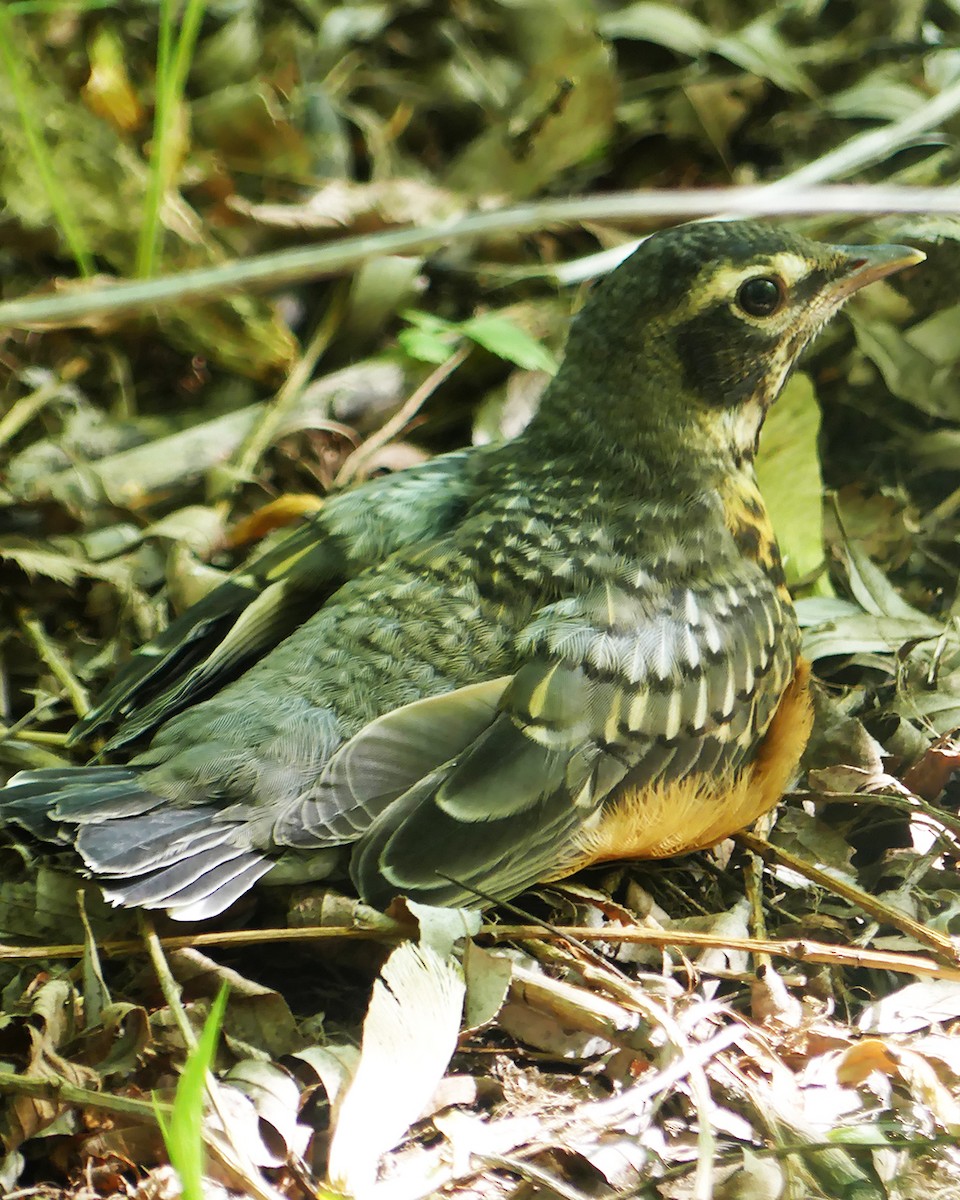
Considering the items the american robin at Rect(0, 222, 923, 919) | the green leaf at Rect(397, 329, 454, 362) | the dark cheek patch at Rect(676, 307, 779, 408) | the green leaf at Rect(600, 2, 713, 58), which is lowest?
the american robin at Rect(0, 222, 923, 919)

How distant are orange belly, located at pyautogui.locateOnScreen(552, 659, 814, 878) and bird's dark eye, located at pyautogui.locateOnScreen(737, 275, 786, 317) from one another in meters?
0.69

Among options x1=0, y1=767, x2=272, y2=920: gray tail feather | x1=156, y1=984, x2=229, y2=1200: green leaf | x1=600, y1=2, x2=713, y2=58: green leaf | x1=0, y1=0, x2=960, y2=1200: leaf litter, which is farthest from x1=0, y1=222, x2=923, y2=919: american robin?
x1=600, y1=2, x2=713, y2=58: green leaf

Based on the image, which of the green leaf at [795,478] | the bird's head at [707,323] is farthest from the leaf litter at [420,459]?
the bird's head at [707,323]

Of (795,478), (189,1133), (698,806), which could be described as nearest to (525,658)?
(698,806)

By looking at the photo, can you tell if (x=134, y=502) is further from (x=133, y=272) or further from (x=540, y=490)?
(x=540, y=490)

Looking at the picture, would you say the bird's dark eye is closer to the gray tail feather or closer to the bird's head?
the bird's head

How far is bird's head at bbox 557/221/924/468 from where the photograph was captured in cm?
200

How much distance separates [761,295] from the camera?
2021 millimetres

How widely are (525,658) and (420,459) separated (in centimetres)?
110

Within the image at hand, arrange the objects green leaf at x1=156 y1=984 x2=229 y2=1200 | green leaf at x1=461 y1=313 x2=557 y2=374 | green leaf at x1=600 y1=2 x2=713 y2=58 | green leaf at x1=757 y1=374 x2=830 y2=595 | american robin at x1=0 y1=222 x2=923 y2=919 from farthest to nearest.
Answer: green leaf at x1=600 y1=2 x2=713 y2=58
green leaf at x1=461 y1=313 x2=557 y2=374
green leaf at x1=757 y1=374 x2=830 y2=595
american robin at x1=0 y1=222 x2=923 y2=919
green leaf at x1=156 y1=984 x2=229 y2=1200

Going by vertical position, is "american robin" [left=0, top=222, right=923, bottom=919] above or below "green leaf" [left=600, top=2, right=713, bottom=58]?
below

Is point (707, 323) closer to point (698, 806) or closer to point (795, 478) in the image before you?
A: point (795, 478)

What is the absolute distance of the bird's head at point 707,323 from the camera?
6.55 feet

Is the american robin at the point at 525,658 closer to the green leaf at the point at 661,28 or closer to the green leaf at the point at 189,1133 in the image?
the green leaf at the point at 189,1133
